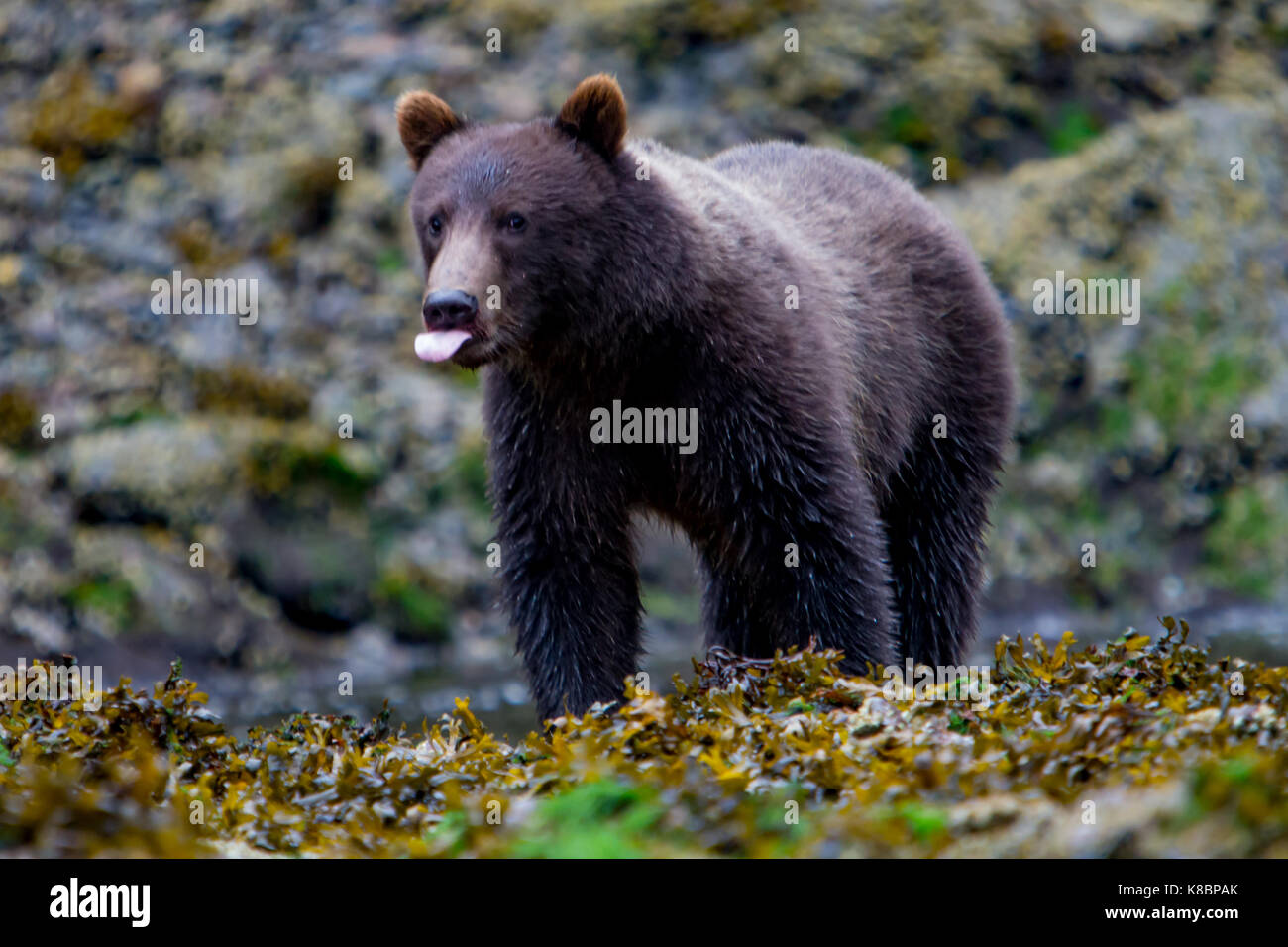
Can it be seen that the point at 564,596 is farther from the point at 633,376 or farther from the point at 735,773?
the point at 735,773

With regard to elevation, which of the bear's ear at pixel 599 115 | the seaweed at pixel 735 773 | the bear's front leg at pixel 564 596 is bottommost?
the seaweed at pixel 735 773

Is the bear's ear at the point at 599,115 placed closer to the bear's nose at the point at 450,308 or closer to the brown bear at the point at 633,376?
the brown bear at the point at 633,376

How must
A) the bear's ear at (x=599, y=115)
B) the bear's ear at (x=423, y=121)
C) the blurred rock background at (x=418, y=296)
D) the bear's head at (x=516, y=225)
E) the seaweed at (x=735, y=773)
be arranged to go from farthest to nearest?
the blurred rock background at (x=418, y=296) → the bear's ear at (x=423, y=121) → the bear's ear at (x=599, y=115) → the bear's head at (x=516, y=225) → the seaweed at (x=735, y=773)

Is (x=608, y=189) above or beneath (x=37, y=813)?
above

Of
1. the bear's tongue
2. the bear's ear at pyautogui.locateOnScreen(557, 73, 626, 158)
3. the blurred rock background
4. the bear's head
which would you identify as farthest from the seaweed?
the blurred rock background

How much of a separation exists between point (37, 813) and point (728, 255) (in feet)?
13.3

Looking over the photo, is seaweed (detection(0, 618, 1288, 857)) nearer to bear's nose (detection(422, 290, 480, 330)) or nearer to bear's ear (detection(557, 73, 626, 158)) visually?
bear's nose (detection(422, 290, 480, 330))

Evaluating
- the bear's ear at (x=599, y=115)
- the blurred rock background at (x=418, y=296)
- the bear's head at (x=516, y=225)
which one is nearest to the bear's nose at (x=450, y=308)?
the bear's head at (x=516, y=225)

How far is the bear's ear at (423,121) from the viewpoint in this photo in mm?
7129

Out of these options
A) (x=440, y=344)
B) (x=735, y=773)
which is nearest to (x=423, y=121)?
(x=440, y=344)

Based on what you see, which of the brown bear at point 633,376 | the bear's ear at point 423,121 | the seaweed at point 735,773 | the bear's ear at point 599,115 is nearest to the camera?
the seaweed at point 735,773

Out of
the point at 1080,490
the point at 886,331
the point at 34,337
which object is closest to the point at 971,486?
the point at 886,331
